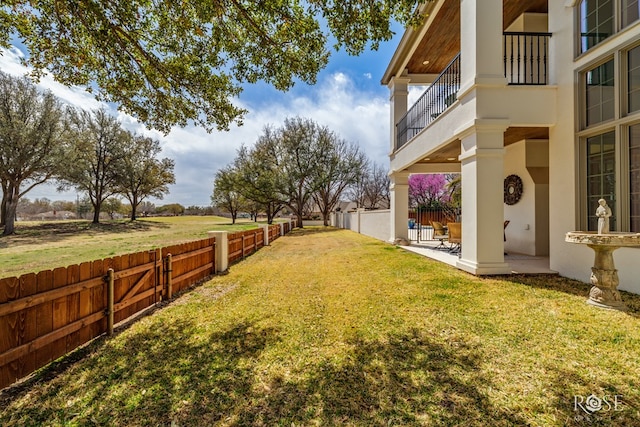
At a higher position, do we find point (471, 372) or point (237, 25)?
point (237, 25)

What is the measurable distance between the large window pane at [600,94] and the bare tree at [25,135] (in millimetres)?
25860

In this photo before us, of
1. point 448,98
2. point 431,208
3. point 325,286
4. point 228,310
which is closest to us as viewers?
point 228,310

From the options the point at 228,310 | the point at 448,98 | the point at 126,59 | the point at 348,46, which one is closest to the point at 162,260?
the point at 228,310

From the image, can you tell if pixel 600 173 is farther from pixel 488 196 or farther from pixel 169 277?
pixel 169 277

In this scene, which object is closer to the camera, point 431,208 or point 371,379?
point 371,379

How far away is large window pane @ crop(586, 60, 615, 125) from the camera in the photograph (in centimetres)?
463

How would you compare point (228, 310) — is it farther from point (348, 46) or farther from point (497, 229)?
point (497, 229)

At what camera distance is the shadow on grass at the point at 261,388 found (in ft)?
6.32

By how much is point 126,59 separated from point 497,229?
800cm

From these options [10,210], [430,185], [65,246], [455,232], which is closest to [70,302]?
[455,232]

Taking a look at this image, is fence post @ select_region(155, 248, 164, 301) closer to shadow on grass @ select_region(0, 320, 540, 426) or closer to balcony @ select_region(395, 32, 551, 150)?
shadow on grass @ select_region(0, 320, 540, 426)

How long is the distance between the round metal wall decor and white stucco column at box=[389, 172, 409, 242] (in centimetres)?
356

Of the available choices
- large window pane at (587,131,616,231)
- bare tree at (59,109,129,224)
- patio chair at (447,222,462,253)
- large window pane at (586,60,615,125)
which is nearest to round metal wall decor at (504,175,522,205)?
patio chair at (447,222,462,253)

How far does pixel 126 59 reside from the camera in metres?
4.94
